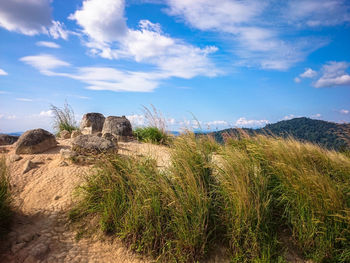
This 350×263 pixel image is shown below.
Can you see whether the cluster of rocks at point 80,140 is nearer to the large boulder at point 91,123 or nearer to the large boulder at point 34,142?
the large boulder at point 34,142

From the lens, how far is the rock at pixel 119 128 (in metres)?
9.53

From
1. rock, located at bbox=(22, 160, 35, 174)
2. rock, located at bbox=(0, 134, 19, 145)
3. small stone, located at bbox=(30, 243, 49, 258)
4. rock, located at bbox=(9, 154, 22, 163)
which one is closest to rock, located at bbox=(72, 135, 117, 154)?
rock, located at bbox=(22, 160, 35, 174)

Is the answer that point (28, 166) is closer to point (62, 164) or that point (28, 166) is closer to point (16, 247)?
point (62, 164)

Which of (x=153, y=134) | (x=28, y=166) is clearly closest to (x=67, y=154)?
(x=28, y=166)

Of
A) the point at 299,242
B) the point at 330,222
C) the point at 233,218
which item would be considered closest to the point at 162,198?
the point at 233,218

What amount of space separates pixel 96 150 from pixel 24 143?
8.38 feet

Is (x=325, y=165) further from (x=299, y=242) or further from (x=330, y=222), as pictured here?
(x=299, y=242)

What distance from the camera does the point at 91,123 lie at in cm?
1116

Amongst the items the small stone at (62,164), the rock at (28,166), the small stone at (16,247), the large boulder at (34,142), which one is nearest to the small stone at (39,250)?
the small stone at (16,247)

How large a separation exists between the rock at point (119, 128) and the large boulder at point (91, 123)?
5.20 feet

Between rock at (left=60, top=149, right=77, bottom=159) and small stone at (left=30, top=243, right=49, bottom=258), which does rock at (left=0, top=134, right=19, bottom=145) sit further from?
small stone at (left=30, top=243, right=49, bottom=258)

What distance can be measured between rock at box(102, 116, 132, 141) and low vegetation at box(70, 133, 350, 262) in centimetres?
520

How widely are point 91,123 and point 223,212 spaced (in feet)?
29.2

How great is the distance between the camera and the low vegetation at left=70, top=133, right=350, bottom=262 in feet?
11.8
